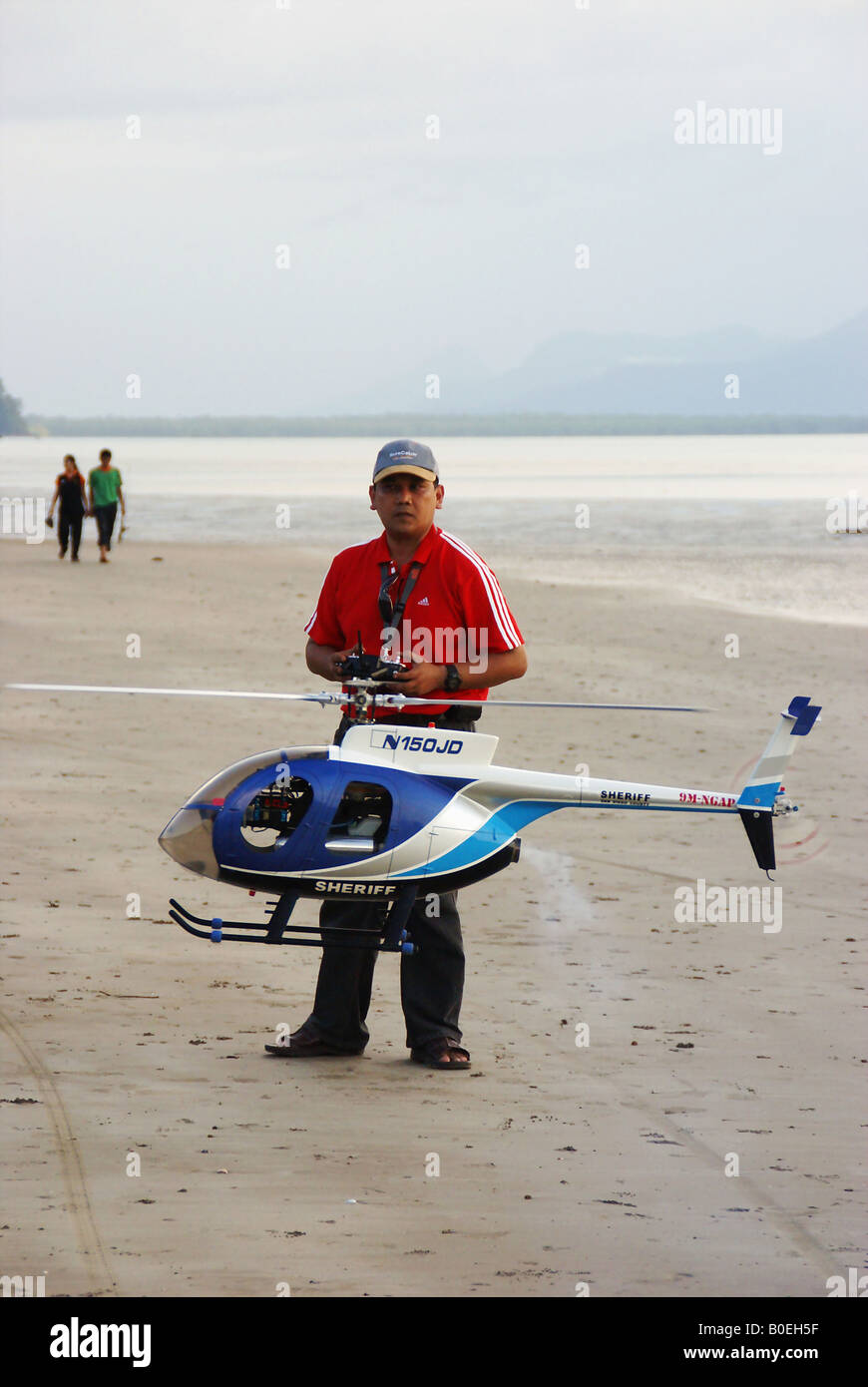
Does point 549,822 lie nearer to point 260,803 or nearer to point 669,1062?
point 669,1062

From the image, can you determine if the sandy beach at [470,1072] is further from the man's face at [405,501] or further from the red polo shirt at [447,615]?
the man's face at [405,501]

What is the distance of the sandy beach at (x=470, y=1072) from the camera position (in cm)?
528

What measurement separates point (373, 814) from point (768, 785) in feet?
5.22

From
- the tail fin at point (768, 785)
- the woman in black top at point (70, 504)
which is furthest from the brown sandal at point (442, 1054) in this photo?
the woman in black top at point (70, 504)

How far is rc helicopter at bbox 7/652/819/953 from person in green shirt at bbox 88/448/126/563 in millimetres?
22393

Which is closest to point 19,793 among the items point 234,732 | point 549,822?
point 234,732

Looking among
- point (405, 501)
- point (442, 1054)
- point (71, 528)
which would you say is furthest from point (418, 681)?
point (71, 528)

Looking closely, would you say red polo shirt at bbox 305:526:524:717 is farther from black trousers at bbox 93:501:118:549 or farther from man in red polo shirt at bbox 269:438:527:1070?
black trousers at bbox 93:501:118:549

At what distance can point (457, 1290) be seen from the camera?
4.98m

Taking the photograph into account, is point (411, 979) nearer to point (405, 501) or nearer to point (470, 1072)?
point (470, 1072)

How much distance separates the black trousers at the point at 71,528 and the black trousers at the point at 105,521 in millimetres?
284

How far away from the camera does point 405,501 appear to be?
6.68 m

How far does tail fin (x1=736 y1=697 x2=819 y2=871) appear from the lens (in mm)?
6572
